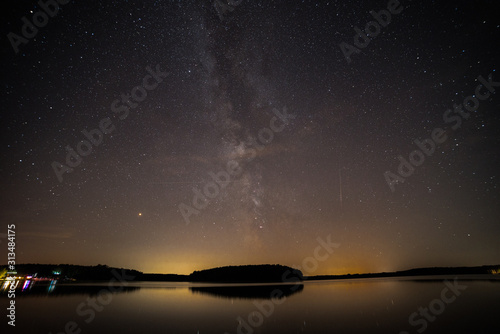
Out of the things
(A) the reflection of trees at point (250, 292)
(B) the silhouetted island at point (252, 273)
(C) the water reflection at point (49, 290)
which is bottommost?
(A) the reflection of trees at point (250, 292)

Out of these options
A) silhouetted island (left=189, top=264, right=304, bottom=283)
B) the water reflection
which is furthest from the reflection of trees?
silhouetted island (left=189, top=264, right=304, bottom=283)

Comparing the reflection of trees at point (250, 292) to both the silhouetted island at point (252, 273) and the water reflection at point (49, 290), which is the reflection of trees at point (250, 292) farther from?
the silhouetted island at point (252, 273)

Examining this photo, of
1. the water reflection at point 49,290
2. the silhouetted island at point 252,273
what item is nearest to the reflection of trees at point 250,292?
the water reflection at point 49,290

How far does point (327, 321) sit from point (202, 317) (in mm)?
6014

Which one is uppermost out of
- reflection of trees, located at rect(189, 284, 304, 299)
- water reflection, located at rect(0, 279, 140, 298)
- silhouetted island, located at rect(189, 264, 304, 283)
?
silhouetted island, located at rect(189, 264, 304, 283)

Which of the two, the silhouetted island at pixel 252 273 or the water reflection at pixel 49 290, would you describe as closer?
the water reflection at pixel 49 290

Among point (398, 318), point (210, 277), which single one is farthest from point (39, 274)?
point (398, 318)

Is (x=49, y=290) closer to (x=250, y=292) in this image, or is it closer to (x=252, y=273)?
(x=250, y=292)

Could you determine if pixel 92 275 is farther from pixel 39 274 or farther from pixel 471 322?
pixel 471 322

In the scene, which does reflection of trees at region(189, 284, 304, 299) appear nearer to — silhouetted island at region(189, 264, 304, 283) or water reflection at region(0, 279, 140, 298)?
water reflection at region(0, 279, 140, 298)

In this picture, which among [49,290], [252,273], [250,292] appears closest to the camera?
[49,290]

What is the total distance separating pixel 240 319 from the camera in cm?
1325

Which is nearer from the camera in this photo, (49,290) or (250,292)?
(49,290)

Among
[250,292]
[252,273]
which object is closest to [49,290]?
[250,292]
